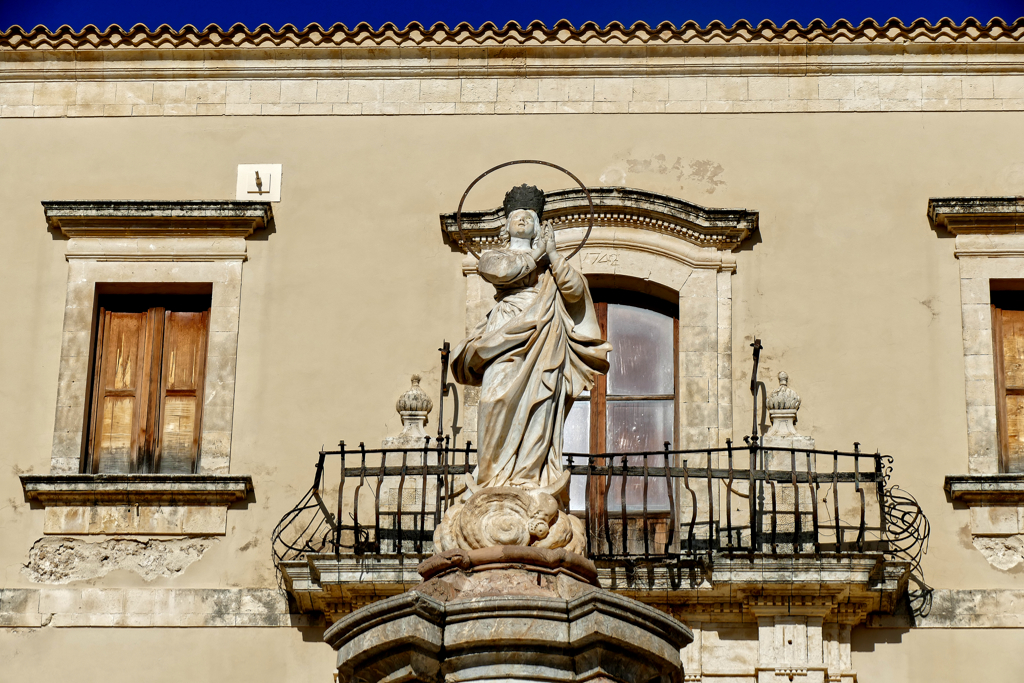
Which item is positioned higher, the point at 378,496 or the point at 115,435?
the point at 115,435

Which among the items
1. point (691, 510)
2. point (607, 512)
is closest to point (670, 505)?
point (691, 510)

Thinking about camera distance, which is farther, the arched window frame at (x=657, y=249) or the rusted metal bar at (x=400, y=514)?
the arched window frame at (x=657, y=249)

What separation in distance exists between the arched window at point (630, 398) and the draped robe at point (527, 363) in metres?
3.65

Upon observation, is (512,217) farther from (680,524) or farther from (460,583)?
(680,524)

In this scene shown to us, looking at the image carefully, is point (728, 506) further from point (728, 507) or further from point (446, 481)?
point (446, 481)

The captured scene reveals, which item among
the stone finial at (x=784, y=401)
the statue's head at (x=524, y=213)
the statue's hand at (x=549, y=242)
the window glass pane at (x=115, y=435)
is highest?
the statue's head at (x=524, y=213)

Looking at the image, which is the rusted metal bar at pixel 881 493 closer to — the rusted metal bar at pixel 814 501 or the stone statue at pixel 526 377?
the rusted metal bar at pixel 814 501

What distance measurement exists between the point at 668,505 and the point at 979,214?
276cm

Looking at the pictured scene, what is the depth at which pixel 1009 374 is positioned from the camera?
13.3m

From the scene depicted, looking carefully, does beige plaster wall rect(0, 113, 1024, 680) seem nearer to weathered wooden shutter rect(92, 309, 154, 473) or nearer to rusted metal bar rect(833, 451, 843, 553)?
weathered wooden shutter rect(92, 309, 154, 473)

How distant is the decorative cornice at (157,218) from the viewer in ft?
44.5

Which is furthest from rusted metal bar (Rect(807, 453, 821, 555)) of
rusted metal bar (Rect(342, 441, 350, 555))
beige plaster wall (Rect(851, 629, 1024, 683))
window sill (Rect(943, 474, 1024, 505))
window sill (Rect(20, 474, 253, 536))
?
window sill (Rect(20, 474, 253, 536))

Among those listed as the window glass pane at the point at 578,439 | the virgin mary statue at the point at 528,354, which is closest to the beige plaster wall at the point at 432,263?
the window glass pane at the point at 578,439

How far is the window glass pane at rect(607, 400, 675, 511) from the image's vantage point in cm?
1303
